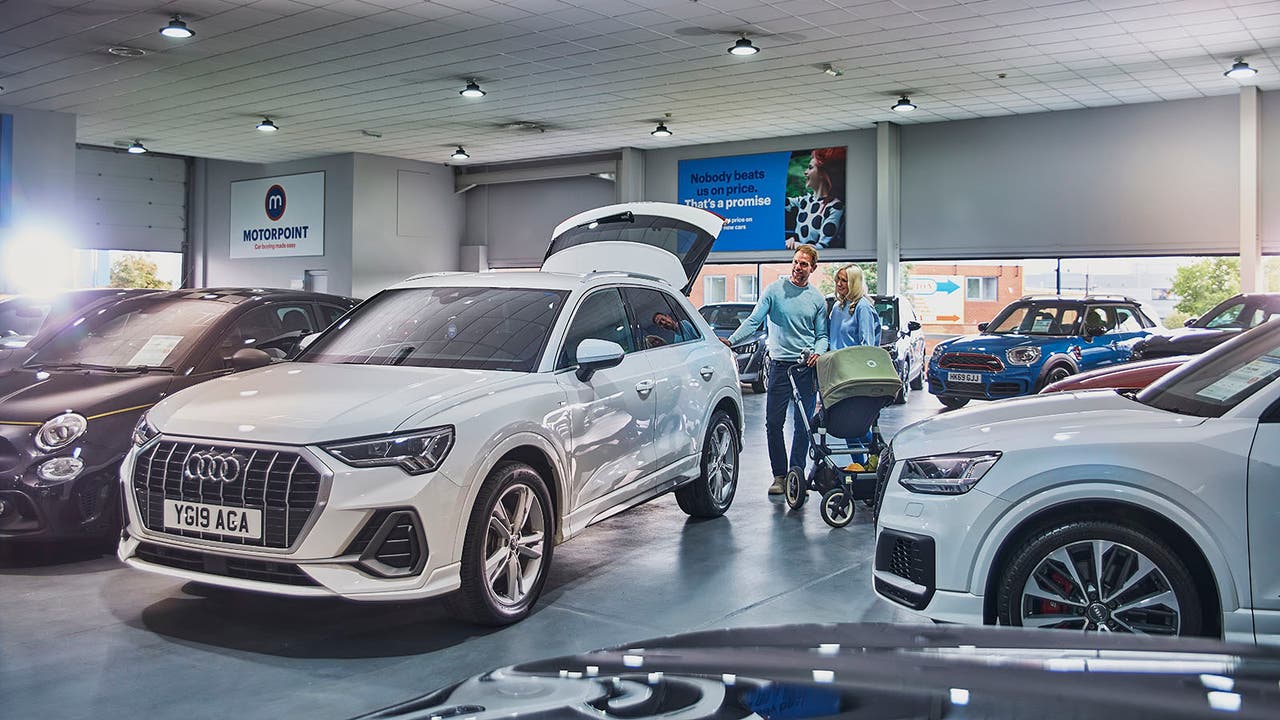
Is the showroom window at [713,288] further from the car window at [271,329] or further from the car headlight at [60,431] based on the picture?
the car headlight at [60,431]

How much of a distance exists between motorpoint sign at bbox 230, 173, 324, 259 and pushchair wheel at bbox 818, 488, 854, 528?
1733 cm

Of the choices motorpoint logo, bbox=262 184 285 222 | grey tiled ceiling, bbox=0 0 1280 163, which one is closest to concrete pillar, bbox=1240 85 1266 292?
grey tiled ceiling, bbox=0 0 1280 163

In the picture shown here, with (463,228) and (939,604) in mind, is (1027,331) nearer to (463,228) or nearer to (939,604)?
(939,604)

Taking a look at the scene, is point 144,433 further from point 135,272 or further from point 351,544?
point 135,272

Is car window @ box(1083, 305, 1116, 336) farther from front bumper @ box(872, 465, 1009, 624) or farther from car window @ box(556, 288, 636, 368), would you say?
front bumper @ box(872, 465, 1009, 624)

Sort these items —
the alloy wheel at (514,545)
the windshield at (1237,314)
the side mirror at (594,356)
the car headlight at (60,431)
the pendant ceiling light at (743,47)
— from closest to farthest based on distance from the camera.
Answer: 1. the alloy wheel at (514,545)
2. the side mirror at (594,356)
3. the car headlight at (60,431)
4. the windshield at (1237,314)
5. the pendant ceiling light at (743,47)

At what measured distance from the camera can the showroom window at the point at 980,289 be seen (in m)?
20.7

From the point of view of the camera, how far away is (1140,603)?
10.4 feet

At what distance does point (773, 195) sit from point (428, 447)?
15.8 m

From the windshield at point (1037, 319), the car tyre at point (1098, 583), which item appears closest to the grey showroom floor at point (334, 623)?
the car tyre at point (1098, 583)

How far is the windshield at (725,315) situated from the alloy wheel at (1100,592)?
39.7 ft

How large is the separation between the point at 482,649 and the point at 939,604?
5.55 feet

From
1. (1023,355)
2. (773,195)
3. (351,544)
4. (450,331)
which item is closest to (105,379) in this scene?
(450,331)

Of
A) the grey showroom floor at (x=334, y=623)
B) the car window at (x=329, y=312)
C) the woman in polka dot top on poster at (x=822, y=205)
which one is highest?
the woman in polka dot top on poster at (x=822, y=205)
